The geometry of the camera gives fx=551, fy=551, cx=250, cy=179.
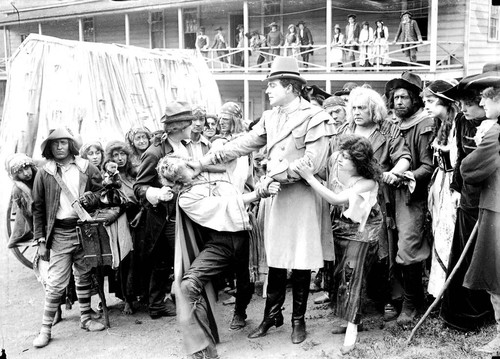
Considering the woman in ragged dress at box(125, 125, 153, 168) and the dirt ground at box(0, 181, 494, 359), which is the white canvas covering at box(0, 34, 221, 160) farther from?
the dirt ground at box(0, 181, 494, 359)

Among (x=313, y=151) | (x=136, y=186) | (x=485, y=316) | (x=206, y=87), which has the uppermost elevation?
(x=206, y=87)

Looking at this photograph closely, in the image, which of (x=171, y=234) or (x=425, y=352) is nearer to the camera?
(x=425, y=352)

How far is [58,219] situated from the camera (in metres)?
5.00

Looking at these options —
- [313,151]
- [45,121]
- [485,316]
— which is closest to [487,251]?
[485,316]

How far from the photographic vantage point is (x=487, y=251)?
3734 millimetres

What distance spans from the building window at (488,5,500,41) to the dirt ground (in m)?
12.1

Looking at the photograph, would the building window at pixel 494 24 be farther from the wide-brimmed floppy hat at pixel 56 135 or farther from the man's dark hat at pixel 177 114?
the wide-brimmed floppy hat at pixel 56 135

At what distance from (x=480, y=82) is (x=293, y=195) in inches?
61.9

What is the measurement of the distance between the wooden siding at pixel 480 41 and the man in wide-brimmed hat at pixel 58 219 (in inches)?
521

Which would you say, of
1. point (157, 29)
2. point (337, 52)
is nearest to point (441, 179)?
point (337, 52)

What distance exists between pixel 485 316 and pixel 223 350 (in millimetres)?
2041

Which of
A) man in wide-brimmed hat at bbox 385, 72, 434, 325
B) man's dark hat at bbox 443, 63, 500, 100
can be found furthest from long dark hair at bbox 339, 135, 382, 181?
man's dark hat at bbox 443, 63, 500, 100

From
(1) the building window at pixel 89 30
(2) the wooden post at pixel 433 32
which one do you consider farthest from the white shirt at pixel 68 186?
(1) the building window at pixel 89 30

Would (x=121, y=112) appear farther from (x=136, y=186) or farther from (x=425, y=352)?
(x=425, y=352)
